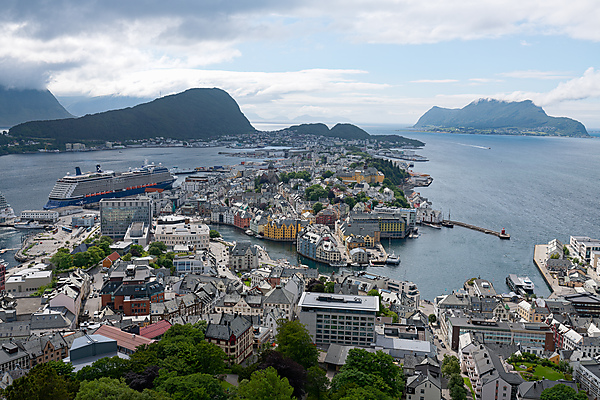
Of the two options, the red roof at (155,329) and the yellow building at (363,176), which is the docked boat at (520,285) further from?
the yellow building at (363,176)

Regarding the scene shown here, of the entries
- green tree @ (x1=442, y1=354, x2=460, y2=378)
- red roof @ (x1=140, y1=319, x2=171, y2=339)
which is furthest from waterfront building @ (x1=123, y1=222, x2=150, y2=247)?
green tree @ (x1=442, y1=354, x2=460, y2=378)

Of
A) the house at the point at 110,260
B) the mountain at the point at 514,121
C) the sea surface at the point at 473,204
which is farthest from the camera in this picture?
the mountain at the point at 514,121

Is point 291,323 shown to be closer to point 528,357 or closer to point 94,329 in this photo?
point 94,329

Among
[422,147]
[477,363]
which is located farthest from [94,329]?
[422,147]

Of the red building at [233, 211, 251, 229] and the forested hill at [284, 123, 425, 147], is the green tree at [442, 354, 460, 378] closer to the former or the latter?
the red building at [233, 211, 251, 229]

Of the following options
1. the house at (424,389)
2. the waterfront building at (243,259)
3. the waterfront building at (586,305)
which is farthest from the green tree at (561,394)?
the waterfront building at (243,259)

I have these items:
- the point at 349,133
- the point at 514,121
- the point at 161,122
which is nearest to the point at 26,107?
the point at 161,122

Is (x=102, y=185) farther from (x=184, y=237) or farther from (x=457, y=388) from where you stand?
(x=457, y=388)
